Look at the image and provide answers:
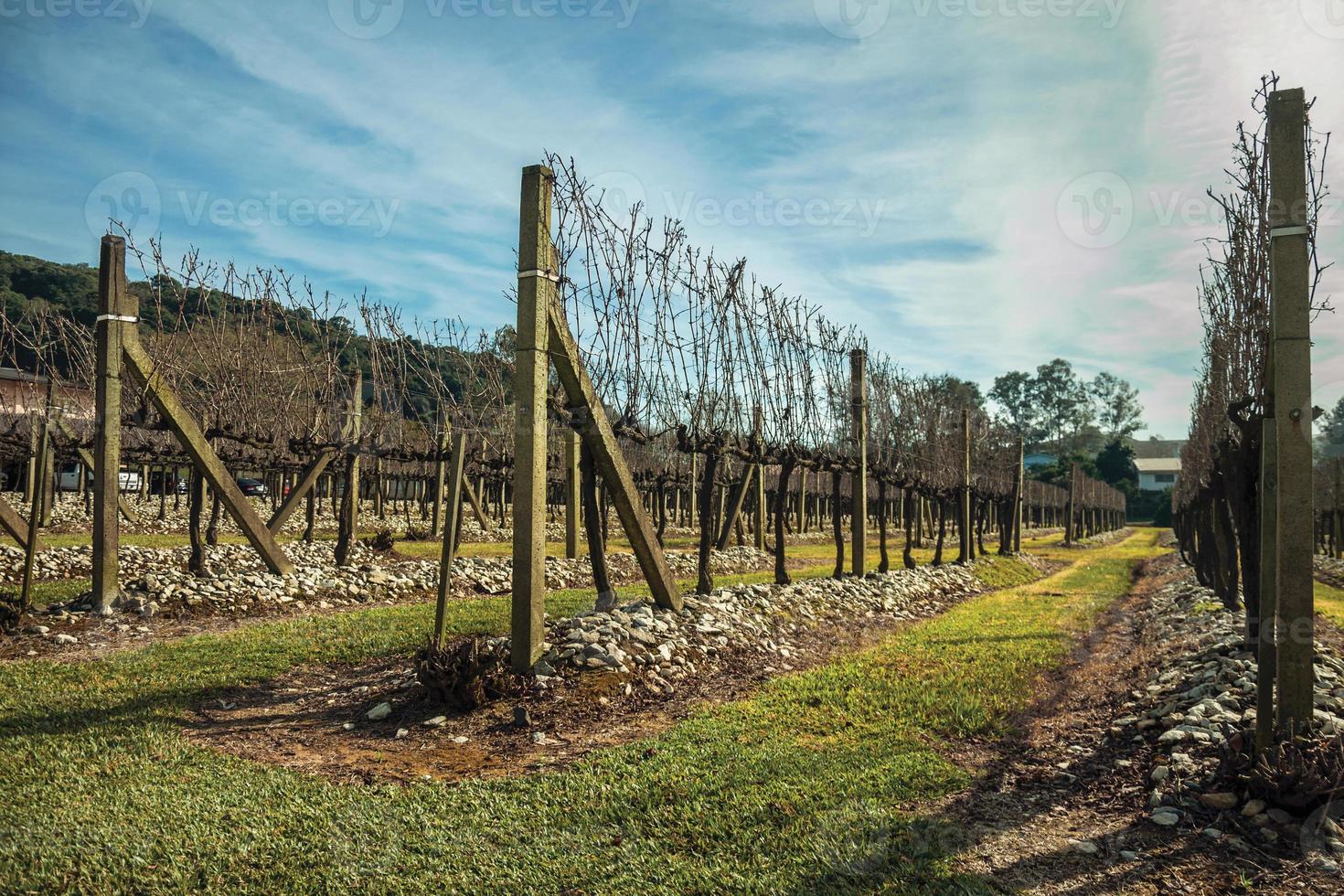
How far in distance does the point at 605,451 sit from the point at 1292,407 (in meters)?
5.07

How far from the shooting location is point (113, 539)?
9523 millimetres

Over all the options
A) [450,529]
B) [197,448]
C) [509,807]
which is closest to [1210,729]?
[509,807]

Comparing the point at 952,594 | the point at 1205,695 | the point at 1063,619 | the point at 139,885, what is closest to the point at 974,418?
the point at 952,594

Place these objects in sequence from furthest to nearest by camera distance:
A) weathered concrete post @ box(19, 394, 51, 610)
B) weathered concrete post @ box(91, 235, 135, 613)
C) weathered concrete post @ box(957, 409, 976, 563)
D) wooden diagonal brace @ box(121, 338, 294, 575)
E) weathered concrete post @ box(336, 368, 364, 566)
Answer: weathered concrete post @ box(957, 409, 976, 563)
weathered concrete post @ box(336, 368, 364, 566)
wooden diagonal brace @ box(121, 338, 294, 575)
weathered concrete post @ box(91, 235, 135, 613)
weathered concrete post @ box(19, 394, 51, 610)

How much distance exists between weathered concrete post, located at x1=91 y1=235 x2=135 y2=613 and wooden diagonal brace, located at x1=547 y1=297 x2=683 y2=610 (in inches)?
239

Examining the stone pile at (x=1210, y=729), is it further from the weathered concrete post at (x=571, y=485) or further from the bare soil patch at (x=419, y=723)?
the weathered concrete post at (x=571, y=485)

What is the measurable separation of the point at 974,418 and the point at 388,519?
807 inches

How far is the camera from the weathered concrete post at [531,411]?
21.0ft

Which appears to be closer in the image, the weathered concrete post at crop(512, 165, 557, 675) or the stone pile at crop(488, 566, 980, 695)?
the weathered concrete post at crop(512, 165, 557, 675)

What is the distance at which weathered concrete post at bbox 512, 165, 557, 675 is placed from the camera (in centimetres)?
640

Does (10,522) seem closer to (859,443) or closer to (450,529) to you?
(450,529)

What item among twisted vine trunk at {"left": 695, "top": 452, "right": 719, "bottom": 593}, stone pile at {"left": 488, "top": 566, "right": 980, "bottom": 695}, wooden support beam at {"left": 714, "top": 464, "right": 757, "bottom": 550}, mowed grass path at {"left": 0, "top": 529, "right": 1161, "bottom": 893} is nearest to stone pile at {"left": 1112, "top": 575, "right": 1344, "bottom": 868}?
mowed grass path at {"left": 0, "top": 529, "right": 1161, "bottom": 893}

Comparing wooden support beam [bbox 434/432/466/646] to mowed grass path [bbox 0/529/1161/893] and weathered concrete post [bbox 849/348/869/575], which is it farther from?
weathered concrete post [bbox 849/348/869/575]

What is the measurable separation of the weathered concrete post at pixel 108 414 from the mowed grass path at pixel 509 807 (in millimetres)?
2912
